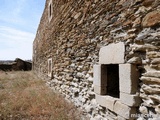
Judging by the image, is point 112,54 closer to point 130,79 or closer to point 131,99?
point 130,79

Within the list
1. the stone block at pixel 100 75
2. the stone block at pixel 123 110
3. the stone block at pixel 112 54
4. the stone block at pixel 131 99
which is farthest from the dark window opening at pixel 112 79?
the stone block at pixel 131 99

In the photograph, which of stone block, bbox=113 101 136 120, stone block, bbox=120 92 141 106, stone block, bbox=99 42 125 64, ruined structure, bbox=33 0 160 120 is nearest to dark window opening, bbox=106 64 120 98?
ruined structure, bbox=33 0 160 120

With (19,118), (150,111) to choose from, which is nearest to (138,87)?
(150,111)

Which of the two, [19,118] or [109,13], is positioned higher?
[109,13]

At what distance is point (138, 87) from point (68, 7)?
139 inches

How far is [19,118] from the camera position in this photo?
388 centimetres

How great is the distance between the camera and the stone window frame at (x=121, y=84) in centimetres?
236

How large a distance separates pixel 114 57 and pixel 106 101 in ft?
2.43

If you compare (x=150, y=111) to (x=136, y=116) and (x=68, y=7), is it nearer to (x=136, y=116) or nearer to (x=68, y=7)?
(x=136, y=116)

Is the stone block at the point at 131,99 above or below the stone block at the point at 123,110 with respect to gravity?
above

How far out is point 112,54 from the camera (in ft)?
9.27

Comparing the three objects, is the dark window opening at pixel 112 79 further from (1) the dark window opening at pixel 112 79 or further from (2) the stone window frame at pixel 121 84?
(2) the stone window frame at pixel 121 84

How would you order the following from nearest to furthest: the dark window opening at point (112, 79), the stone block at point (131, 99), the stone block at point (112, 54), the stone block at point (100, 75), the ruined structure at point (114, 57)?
the ruined structure at point (114, 57) → the stone block at point (131, 99) → the stone block at point (112, 54) → the stone block at point (100, 75) → the dark window opening at point (112, 79)

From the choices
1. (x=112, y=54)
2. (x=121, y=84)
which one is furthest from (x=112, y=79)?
(x=121, y=84)
